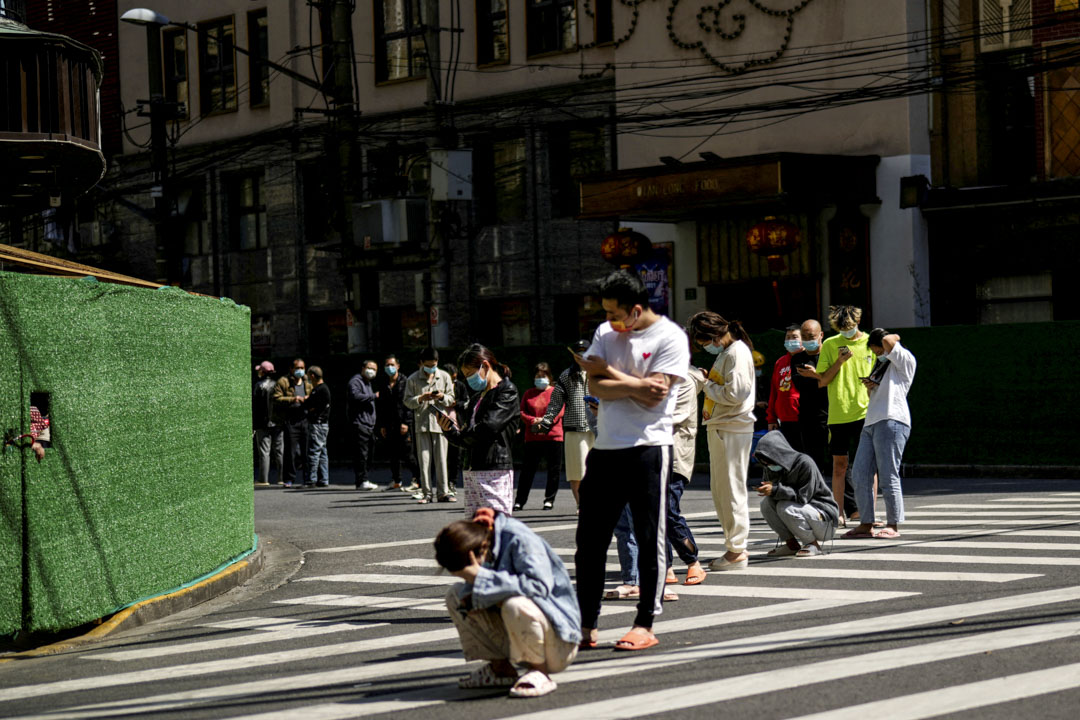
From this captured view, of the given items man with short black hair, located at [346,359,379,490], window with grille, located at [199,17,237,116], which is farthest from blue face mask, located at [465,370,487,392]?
window with grille, located at [199,17,237,116]

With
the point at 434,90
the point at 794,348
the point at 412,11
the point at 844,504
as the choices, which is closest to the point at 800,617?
the point at 844,504

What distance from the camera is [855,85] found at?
28.0 metres

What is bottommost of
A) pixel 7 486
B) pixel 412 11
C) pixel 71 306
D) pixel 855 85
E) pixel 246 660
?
pixel 246 660

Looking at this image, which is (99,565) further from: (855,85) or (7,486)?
(855,85)

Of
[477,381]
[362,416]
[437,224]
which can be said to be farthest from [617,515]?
[437,224]

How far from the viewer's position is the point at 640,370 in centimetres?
880

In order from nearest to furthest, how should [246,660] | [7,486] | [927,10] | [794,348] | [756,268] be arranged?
[246,660], [7,486], [794,348], [927,10], [756,268]

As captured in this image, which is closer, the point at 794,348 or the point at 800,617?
the point at 800,617

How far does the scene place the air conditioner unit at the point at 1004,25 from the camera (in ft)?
87.7

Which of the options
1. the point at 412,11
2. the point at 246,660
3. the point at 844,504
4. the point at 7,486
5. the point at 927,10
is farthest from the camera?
the point at 412,11

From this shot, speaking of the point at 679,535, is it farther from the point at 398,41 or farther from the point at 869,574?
the point at 398,41

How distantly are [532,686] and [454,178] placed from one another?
944 inches

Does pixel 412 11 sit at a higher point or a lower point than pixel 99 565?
higher

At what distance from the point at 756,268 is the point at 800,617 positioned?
20327mm
